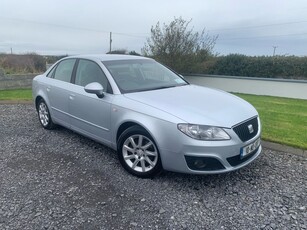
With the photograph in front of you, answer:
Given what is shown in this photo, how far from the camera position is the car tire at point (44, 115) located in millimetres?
5372

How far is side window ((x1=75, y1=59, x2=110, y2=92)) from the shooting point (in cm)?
399

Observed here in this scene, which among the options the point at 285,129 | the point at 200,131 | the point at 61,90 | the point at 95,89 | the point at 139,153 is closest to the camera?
the point at 200,131

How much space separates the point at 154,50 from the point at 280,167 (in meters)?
11.8

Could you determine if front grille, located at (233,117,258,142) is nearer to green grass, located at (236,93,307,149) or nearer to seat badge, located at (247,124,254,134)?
seat badge, located at (247,124,254,134)

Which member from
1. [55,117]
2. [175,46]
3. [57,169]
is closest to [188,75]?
[175,46]

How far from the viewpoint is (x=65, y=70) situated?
4941 mm

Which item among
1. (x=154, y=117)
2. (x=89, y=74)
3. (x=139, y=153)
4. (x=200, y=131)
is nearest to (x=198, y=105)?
(x=200, y=131)

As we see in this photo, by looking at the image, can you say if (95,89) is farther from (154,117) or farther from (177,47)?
(177,47)

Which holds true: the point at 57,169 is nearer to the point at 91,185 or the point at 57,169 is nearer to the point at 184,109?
the point at 91,185

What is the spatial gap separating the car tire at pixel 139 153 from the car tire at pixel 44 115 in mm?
2394

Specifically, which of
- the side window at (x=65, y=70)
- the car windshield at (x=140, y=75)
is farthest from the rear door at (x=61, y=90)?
the car windshield at (x=140, y=75)

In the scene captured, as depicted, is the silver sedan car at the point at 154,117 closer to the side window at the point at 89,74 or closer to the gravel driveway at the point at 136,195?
the side window at the point at 89,74

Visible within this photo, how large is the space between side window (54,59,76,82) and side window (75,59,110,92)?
268 mm

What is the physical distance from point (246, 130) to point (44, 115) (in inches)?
159
